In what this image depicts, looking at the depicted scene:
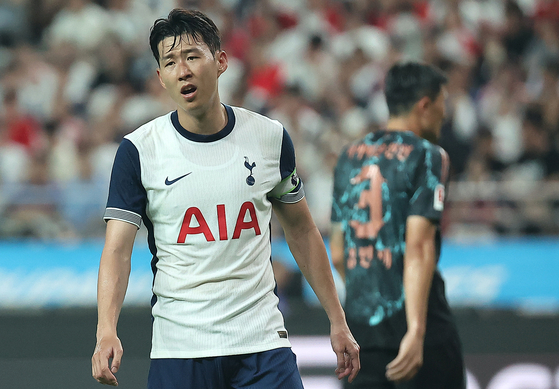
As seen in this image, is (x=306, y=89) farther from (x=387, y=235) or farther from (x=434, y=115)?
(x=387, y=235)

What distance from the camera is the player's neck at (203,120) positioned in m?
3.14

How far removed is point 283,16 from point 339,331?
845 centimetres

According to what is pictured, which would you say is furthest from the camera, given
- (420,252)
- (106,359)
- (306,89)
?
(306,89)

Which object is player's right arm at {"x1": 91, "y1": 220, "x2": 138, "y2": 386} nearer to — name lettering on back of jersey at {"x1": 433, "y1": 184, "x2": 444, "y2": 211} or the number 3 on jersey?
the number 3 on jersey

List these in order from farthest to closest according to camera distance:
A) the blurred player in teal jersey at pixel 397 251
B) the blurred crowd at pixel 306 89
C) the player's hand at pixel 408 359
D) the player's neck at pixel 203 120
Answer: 1. the blurred crowd at pixel 306 89
2. the blurred player in teal jersey at pixel 397 251
3. the player's hand at pixel 408 359
4. the player's neck at pixel 203 120

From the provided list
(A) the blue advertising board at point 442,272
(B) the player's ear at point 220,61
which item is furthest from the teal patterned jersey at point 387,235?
(A) the blue advertising board at point 442,272

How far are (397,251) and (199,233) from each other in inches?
51.0

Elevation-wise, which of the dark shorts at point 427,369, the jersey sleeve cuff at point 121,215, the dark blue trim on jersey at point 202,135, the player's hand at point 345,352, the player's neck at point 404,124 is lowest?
the dark shorts at point 427,369

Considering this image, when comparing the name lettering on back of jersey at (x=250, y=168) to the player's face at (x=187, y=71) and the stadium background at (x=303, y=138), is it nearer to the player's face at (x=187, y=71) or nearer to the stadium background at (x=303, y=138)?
the player's face at (x=187, y=71)

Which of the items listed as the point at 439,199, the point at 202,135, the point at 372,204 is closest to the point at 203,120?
the point at 202,135

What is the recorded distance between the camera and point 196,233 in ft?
9.96

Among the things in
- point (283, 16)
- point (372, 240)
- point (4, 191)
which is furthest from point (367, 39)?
point (372, 240)

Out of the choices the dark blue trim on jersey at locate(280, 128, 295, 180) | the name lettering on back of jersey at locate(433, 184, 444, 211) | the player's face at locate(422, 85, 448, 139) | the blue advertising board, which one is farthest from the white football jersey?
the blue advertising board

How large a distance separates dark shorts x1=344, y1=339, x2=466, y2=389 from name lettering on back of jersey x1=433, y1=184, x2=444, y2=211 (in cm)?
67
